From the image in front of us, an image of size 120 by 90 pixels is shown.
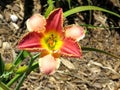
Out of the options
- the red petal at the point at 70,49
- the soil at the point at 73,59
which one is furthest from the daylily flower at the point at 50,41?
the soil at the point at 73,59

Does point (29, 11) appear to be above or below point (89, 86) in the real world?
above

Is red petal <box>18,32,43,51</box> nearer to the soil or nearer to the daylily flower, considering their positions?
the daylily flower

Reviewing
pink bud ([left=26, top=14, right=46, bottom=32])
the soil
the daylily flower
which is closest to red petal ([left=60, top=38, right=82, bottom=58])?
the daylily flower

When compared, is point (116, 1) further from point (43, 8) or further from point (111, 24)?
point (43, 8)

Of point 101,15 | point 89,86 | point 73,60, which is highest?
point 101,15

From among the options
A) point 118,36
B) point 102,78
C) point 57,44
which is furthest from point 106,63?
point 57,44

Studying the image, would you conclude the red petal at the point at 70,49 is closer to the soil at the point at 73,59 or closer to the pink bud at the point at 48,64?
the pink bud at the point at 48,64
